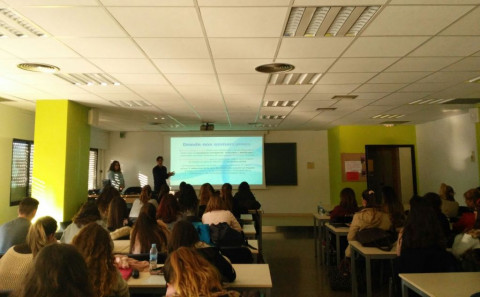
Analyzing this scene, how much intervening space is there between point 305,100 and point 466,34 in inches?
118

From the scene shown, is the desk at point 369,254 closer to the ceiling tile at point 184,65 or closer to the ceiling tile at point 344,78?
the ceiling tile at point 344,78

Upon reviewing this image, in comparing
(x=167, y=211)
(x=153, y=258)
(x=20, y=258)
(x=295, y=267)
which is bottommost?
(x=295, y=267)

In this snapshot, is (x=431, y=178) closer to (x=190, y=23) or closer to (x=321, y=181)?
(x=321, y=181)

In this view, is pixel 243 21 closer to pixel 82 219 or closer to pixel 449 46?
pixel 449 46

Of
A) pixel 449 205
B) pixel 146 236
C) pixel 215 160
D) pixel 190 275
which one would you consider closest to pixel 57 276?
pixel 190 275

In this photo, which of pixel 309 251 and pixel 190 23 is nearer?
pixel 190 23

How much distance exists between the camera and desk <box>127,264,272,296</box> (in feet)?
8.18

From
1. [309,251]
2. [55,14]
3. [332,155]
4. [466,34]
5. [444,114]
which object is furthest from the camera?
[332,155]

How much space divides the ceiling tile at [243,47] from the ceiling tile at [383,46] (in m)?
0.83

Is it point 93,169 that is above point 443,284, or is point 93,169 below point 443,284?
above

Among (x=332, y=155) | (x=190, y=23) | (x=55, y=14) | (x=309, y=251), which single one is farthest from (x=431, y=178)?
(x=55, y=14)

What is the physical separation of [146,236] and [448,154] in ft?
25.5

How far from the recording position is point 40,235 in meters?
2.62

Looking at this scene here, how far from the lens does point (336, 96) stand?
18.4 ft
